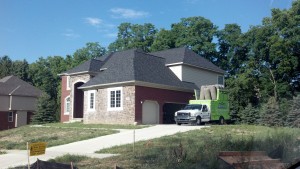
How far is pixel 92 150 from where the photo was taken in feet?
58.7

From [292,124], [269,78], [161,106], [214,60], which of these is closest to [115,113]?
[161,106]

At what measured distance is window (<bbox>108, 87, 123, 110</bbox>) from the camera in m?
34.4

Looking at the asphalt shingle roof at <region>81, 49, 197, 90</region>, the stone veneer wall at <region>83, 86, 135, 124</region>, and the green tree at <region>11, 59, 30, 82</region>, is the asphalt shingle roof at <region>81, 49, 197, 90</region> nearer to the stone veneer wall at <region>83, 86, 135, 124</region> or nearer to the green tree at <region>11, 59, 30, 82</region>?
the stone veneer wall at <region>83, 86, 135, 124</region>

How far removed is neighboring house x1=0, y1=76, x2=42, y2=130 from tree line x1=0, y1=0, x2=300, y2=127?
15.9 feet

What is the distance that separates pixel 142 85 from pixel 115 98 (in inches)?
111

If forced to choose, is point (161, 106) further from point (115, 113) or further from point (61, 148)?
point (61, 148)

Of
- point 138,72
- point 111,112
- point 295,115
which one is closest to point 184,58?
point 138,72

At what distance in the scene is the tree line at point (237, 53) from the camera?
42.8m

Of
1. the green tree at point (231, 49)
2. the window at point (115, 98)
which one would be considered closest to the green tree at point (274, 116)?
the window at point (115, 98)

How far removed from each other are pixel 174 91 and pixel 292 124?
31.5 m

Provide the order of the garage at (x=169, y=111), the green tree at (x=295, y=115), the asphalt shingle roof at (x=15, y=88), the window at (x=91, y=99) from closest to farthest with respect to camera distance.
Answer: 1. the green tree at (x=295, y=115)
2. the garage at (x=169, y=111)
3. the window at (x=91, y=99)
4. the asphalt shingle roof at (x=15, y=88)

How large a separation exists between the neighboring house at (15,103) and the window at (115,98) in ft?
91.7

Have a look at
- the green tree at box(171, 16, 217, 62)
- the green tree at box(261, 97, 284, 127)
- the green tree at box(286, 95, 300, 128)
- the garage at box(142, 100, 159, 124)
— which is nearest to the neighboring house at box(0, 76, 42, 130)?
the green tree at box(171, 16, 217, 62)

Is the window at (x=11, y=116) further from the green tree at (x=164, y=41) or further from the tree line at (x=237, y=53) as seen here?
the green tree at (x=164, y=41)
